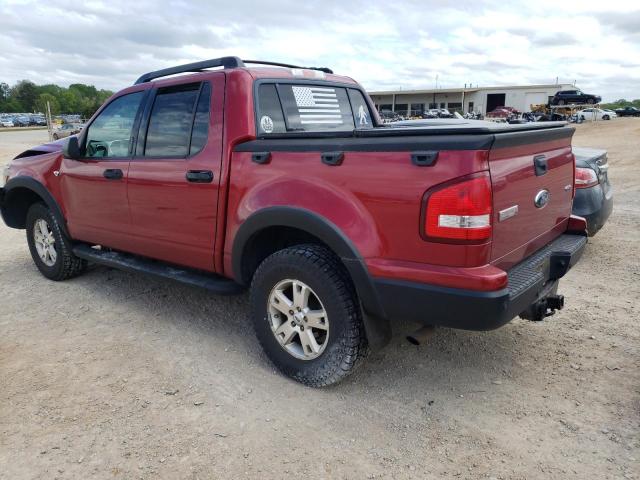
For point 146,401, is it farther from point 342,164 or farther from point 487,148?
Result: point 487,148

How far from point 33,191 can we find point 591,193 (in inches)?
224

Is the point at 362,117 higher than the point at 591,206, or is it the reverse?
the point at 362,117

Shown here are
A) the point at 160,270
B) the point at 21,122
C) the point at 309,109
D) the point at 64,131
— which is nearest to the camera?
the point at 309,109

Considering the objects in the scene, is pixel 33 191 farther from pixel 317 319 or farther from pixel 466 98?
pixel 466 98

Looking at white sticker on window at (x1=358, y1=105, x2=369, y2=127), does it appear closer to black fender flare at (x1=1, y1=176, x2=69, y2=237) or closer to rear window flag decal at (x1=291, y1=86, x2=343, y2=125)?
rear window flag decal at (x1=291, y1=86, x2=343, y2=125)

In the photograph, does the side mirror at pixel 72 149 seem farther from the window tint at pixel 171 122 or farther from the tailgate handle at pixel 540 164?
the tailgate handle at pixel 540 164

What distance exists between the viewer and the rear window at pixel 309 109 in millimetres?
3671

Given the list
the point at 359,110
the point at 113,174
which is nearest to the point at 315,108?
the point at 359,110

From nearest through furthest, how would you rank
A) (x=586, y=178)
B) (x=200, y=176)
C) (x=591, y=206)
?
(x=200, y=176), (x=591, y=206), (x=586, y=178)

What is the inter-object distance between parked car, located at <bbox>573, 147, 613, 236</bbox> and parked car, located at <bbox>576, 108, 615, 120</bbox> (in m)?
47.2

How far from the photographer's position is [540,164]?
300 centimetres

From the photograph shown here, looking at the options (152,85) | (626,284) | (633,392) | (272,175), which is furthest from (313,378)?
(626,284)

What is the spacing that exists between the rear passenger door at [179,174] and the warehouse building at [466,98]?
251 feet

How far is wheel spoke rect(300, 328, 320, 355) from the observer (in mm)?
3189
